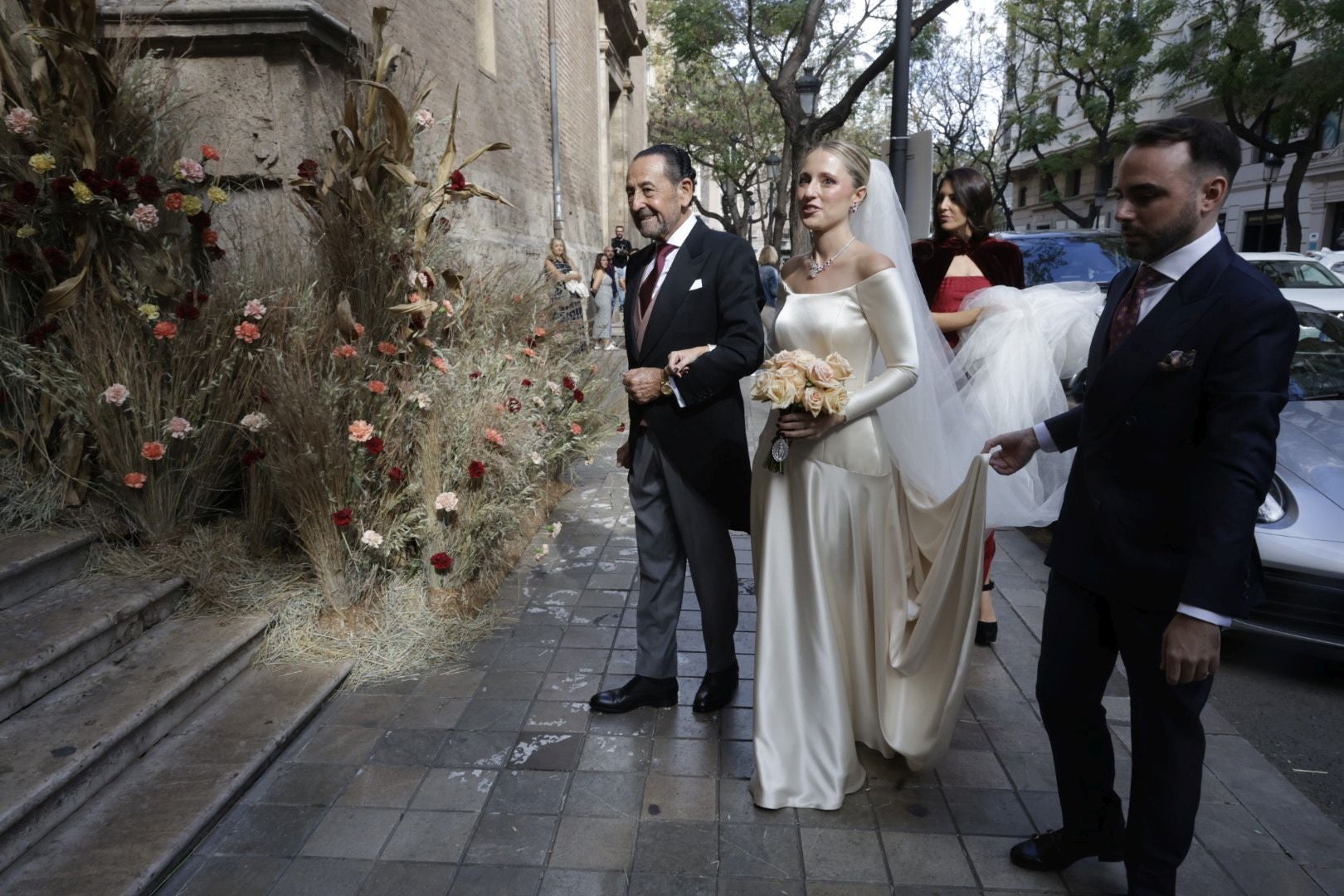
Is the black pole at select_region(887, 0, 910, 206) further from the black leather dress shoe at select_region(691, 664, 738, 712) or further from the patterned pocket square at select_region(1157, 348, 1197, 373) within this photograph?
the patterned pocket square at select_region(1157, 348, 1197, 373)

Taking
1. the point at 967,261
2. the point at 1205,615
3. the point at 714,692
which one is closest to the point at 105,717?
the point at 714,692

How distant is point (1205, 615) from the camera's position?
1995mm

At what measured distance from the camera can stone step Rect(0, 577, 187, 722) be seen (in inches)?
123

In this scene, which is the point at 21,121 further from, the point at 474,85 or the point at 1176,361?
the point at 474,85

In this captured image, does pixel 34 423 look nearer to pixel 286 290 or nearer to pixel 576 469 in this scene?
pixel 286 290

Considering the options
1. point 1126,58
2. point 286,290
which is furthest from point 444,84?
point 1126,58

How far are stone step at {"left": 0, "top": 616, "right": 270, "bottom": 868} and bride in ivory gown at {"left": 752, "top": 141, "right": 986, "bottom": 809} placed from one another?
225 centimetres

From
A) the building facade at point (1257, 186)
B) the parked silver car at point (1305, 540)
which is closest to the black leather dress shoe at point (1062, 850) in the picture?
the parked silver car at point (1305, 540)

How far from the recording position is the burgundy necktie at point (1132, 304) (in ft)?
7.40

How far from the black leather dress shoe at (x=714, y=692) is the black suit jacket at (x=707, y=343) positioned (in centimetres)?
77

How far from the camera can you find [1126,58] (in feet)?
76.9

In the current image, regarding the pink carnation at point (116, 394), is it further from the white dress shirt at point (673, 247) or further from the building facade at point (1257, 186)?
the building facade at point (1257, 186)

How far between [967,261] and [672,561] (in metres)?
2.26

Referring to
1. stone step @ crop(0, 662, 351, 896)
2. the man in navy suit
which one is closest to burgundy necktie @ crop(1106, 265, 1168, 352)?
the man in navy suit
